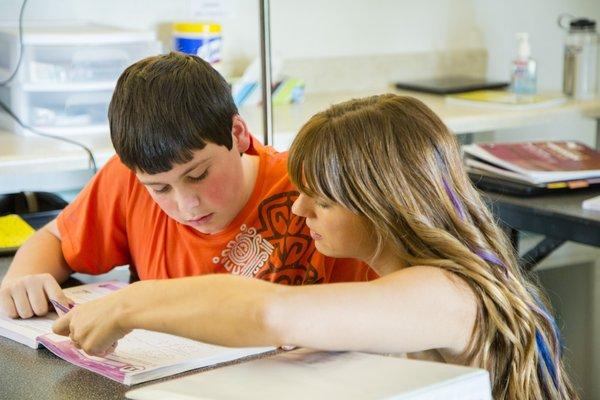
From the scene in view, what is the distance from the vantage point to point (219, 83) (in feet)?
4.44

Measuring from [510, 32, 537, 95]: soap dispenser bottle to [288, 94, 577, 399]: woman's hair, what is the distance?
6.41 ft

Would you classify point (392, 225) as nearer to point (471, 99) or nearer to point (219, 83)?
point (219, 83)

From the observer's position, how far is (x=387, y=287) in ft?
3.06

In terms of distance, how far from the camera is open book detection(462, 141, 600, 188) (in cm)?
200

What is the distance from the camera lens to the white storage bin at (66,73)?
235 cm

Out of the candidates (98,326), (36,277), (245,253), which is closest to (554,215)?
(245,253)

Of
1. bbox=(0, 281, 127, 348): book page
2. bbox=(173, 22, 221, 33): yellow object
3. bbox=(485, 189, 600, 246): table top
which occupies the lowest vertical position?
bbox=(485, 189, 600, 246): table top

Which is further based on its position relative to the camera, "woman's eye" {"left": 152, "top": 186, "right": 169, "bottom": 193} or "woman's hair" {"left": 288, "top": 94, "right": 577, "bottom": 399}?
"woman's eye" {"left": 152, "top": 186, "right": 169, "bottom": 193}

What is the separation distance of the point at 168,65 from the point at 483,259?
1.71ft

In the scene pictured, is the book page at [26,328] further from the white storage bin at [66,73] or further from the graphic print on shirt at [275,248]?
the white storage bin at [66,73]

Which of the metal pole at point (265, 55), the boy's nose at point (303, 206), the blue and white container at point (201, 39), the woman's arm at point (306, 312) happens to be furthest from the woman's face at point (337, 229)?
the blue and white container at point (201, 39)

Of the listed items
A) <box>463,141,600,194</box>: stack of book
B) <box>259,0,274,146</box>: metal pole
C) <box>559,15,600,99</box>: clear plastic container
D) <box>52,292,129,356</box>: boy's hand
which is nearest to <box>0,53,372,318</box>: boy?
Answer: <box>52,292,129,356</box>: boy's hand

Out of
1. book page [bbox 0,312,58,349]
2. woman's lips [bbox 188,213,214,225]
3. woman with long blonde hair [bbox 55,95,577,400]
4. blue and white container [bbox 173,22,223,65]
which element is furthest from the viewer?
blue and white container [bbox 173,22,223,65]

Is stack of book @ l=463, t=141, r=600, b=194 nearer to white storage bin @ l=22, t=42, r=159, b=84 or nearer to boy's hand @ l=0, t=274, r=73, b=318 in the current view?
white storage bin @ l=22, t=42, r=159, b=84
